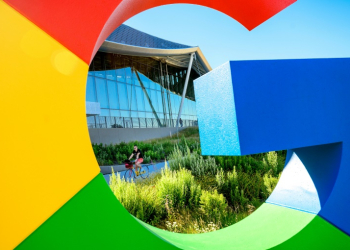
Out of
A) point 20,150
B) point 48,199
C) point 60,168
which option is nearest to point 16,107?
point 20,150

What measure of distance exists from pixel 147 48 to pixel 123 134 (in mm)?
7579

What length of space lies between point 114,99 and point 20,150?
72.9 ft

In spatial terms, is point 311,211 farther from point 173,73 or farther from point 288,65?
point 173,73

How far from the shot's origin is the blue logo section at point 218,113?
211cm

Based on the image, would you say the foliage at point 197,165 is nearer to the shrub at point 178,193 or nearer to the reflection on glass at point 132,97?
the shrub at point 178,193

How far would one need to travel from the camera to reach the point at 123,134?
2022 centimetres

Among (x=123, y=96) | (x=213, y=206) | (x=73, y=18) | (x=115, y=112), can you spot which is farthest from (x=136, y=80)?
(x=73, y=18)

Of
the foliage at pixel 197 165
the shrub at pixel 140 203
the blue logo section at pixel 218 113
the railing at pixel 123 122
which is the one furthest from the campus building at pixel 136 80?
the blue logo section at pixel 218 113

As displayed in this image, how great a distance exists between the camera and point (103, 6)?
69.5 inches

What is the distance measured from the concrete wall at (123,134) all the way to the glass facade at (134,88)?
6.47 ft

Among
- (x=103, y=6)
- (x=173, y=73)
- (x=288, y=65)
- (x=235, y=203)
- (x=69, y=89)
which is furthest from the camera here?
(x=173, y=73)

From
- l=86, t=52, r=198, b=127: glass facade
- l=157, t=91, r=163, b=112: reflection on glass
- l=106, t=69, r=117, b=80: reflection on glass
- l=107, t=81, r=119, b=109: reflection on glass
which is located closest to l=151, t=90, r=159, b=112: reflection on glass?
l=86, t=52, r=198, b=127: glass facade

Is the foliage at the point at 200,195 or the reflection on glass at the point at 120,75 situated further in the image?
the reflection on glass at the point at 120,75

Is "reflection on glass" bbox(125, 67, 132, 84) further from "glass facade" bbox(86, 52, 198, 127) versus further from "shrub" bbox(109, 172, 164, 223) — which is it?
"shrub" bbox(109, 172, 164, 223)
